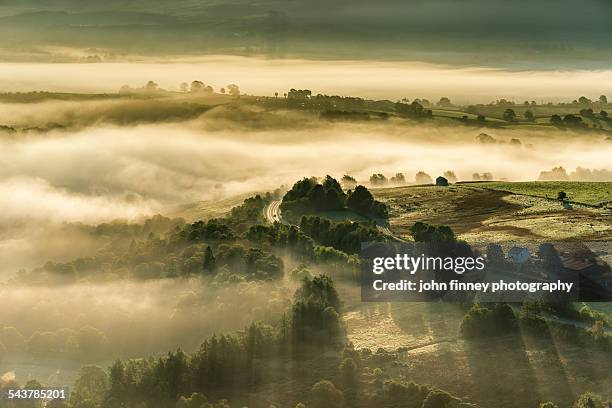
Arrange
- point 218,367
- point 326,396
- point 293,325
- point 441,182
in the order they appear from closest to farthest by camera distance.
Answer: point 326,396, point 218,367, point 293,325, point 441,182

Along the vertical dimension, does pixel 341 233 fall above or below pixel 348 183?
above

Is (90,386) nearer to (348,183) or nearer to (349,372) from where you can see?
(349,372)

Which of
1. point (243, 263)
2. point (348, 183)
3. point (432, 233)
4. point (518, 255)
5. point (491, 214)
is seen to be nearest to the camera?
point (518, 255)

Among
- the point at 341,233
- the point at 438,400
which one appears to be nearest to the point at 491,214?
the point at 341,233

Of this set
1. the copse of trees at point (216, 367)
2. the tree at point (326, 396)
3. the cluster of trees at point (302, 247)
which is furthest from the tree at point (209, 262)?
the tree at point (326, 396)

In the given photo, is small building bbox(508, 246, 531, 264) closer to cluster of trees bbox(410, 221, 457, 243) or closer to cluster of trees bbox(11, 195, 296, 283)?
cluster of trees bbox(410, 221, 457, 243)

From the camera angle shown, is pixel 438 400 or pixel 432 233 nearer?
pixel 438 400

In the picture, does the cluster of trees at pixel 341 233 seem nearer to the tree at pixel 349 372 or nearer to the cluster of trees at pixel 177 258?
the cluster of trees at pixel 177 258

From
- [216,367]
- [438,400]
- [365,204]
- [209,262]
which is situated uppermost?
[365,204]
